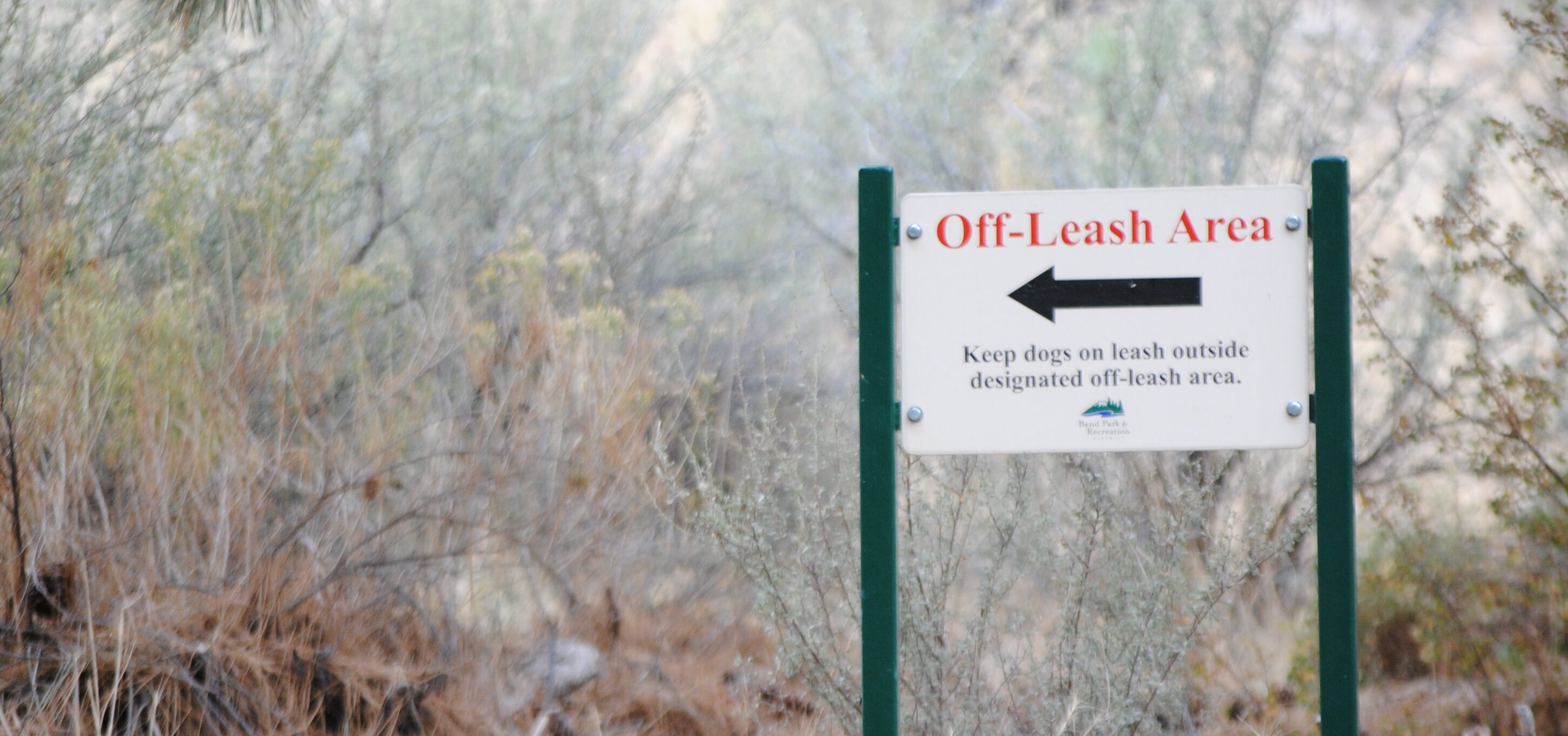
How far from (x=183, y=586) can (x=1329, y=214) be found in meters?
3.57

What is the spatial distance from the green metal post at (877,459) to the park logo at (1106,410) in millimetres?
394

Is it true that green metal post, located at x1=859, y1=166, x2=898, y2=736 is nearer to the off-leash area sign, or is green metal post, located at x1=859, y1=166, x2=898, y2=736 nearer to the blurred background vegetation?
the off-leash area sign

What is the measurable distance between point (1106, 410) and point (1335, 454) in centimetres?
46

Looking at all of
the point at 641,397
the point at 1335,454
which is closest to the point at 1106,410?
the point at 1335,454

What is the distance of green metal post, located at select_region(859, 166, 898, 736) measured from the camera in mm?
2811

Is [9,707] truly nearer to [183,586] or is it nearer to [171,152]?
[183,586]

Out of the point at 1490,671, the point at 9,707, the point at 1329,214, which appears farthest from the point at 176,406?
the point at 1490,671

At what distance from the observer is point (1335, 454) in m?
2.77

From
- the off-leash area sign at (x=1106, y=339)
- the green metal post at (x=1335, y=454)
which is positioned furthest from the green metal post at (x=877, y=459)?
the green metal post at (x=1335, y=454)

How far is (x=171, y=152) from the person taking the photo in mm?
5496

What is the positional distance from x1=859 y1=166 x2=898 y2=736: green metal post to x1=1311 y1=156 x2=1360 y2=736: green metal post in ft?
2.82

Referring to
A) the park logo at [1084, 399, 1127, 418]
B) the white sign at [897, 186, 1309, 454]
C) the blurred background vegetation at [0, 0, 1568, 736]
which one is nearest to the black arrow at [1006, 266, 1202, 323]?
the white sign at [897, 186, 1309, 454]

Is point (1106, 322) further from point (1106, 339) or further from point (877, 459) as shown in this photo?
point (877, 459)

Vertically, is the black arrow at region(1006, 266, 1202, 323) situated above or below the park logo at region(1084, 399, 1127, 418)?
above
